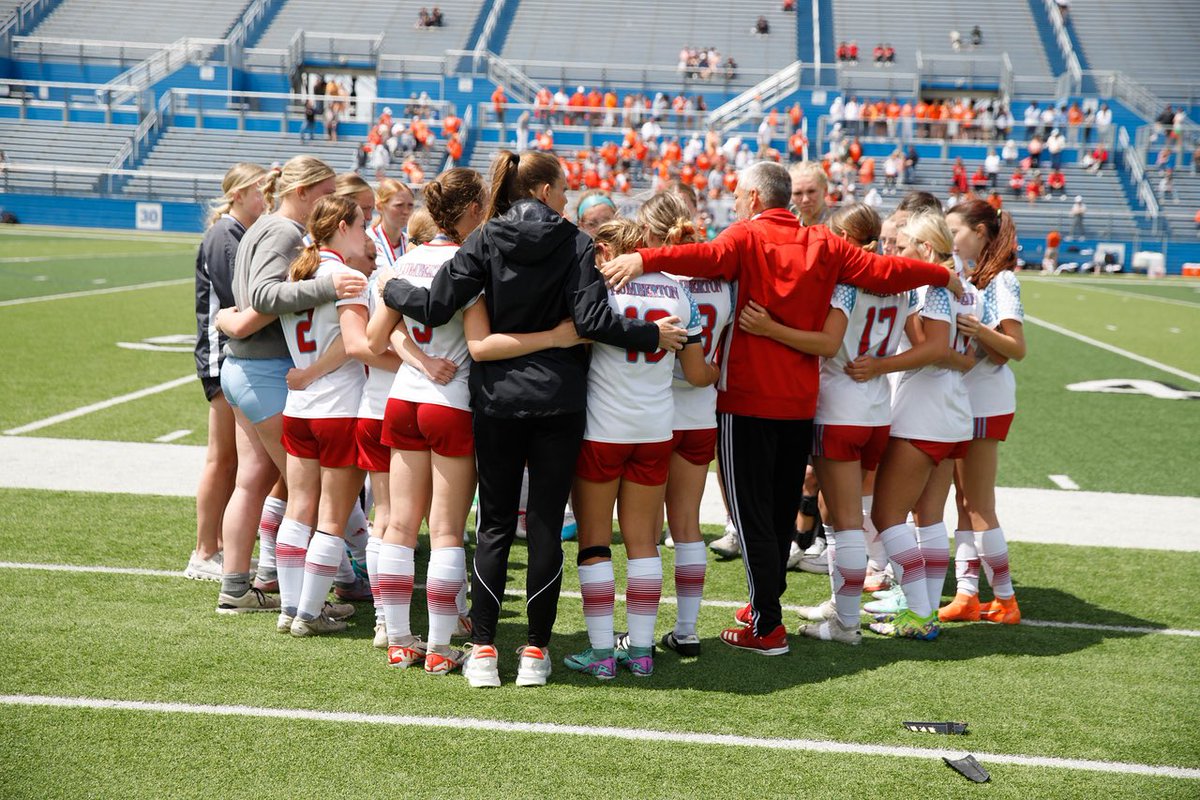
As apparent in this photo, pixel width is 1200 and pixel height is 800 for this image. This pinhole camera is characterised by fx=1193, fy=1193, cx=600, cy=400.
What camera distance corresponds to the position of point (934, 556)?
513 cm

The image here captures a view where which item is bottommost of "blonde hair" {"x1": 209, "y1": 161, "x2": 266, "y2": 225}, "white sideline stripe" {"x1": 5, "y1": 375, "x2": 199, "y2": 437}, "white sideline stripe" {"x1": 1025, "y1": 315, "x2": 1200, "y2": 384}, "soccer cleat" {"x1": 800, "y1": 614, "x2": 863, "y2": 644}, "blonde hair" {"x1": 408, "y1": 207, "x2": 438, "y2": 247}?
"white sideline stripe" {"x1": 1025, "y1": 315, "x2": 1200, "y2": 384}

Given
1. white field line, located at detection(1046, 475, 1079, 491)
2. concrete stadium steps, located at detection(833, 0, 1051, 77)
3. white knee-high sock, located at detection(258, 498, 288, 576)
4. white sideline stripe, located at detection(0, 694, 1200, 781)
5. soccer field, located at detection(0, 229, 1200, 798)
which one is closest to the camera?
soccer field, located at detection(0, 229, 1200, 798)

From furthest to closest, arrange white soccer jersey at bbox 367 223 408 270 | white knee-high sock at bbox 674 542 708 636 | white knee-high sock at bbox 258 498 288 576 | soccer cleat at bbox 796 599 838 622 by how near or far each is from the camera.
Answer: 1. white soccer jersey at bbox 367 223 408 270
2. white knee-high sock at bbox 258 498 288 576
3. soccer cleat at bbox 796 599 838 622
4. white knee-high sock at bbox 674 542 708 636

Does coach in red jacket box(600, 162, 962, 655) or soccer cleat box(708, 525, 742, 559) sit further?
soccer cleat box(708, 525, 742, 559)

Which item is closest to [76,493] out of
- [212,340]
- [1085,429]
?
[212,340]

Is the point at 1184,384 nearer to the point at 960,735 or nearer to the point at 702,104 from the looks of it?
the point at 960,735

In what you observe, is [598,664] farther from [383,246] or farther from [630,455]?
[383,246]

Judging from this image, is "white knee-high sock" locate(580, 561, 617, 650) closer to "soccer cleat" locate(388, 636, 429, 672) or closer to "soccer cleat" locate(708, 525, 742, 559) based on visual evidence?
"soccer cleat" locate(388, 636, 429, 672)

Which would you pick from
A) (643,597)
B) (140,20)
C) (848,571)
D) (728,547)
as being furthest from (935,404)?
(140,20)

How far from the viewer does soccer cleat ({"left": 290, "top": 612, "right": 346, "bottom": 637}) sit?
15.3 feet

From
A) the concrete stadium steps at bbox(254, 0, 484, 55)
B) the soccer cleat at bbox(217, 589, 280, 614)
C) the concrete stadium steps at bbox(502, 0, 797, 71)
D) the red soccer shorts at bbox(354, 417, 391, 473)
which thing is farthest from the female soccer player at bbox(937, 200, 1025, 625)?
Answer: the concrete stadium steps at bbox(254, 0, 484, 55)

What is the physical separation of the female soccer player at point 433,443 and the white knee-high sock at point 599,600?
0.46 m

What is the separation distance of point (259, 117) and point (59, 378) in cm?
3135

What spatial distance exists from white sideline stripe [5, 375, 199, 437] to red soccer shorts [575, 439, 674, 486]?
5.38 m
